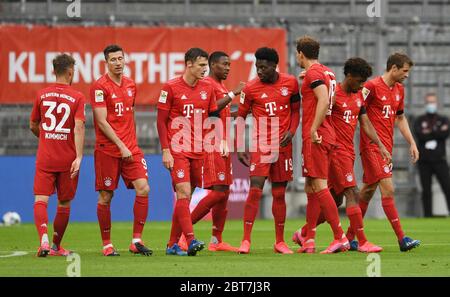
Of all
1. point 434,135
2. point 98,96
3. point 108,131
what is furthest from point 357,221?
point 434,135

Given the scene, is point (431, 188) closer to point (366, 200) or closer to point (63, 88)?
point (366, 200)

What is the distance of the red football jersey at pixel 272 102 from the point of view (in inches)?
484

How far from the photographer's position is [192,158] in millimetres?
11961

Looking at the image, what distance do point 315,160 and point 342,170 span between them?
1.65 ft

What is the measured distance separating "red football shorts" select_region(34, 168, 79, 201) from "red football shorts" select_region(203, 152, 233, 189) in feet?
5.20

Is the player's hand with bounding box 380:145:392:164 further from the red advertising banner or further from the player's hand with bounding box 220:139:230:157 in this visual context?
the red advertising banner

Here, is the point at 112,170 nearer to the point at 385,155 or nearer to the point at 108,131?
the point at 108,131

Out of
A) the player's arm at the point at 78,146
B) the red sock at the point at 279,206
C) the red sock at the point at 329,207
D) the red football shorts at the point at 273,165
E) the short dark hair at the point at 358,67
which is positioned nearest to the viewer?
the player's arm at the point at 78,146

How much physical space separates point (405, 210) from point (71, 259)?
12.9m

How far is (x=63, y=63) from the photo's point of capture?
1167cm

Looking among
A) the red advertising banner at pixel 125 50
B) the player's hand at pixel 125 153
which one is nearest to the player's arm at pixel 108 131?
the player's hand at pixel 125 153

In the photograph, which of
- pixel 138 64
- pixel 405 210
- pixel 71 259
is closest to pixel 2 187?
pixel 138 64

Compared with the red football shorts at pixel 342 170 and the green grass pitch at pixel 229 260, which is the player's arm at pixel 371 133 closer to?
the red football shorts at pixel 342 170

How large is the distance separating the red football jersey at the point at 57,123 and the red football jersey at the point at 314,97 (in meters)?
2.36
